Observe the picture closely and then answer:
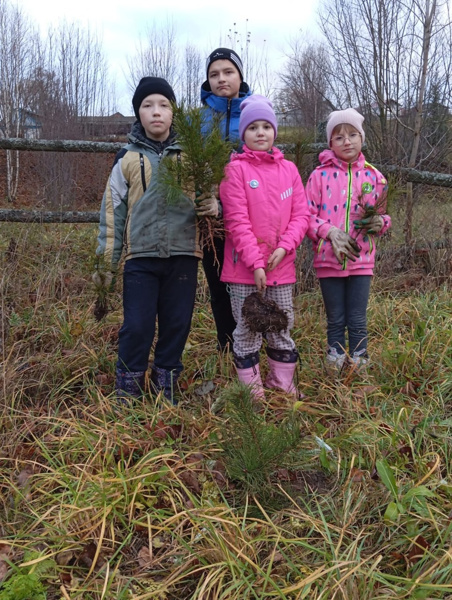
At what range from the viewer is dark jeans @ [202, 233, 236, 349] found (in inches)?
128

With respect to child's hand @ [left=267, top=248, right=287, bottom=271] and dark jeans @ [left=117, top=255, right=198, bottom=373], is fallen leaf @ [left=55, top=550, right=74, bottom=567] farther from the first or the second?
child's hand @ [left=267, top=248, right=287, bottom=271]

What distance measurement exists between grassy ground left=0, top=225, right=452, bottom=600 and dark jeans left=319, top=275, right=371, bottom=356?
24 centimetres

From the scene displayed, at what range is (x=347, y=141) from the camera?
321cm

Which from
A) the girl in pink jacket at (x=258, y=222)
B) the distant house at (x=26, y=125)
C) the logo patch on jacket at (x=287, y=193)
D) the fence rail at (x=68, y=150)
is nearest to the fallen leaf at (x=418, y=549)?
the girl in pink jacket at (x=258, y=222)

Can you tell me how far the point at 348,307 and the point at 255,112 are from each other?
139 cm

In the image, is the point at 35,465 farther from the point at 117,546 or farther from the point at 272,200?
the point at 272,200

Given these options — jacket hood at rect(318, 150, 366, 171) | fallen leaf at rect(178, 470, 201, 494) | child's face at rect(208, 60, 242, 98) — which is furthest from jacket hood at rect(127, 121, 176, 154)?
fallen leaf at rect(178, 470, 201, 494)

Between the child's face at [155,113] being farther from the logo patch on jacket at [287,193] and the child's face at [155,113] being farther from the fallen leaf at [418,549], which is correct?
the fallen leaf at [418,549]

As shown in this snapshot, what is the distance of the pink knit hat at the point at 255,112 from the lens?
289 centimetres

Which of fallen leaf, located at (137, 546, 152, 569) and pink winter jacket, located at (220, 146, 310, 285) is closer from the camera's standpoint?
fallen leaf, located at (137, 546, 152, 569)

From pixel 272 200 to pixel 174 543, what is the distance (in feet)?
6.20

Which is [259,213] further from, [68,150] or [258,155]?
[68,150]

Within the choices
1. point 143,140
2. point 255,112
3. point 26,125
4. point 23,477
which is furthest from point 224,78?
point 26,125

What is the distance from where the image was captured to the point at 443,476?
249 cm
